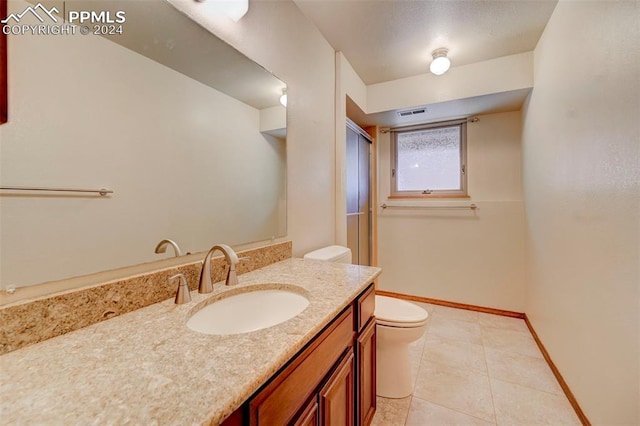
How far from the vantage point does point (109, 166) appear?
0.79 meters

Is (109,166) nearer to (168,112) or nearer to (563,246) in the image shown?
(168,112)

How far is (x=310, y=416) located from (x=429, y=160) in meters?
2.94

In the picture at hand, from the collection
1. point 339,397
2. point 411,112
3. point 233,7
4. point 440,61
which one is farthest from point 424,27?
point 339,397

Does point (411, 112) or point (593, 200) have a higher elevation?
point (411, 112)

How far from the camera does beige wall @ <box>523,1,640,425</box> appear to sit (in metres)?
0.98

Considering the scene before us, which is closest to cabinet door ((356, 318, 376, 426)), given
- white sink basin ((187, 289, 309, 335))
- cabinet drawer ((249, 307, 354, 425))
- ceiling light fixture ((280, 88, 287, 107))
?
cabinet drawer ((249, 307, 354, 425))

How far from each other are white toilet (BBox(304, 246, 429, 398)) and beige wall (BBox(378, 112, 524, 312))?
149 cm

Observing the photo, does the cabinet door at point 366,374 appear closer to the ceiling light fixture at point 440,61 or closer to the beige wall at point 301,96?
the beige wall at point 301,96

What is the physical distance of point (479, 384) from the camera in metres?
1.67

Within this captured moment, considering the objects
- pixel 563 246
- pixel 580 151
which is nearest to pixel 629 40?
pixel 580 151

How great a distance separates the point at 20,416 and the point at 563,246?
2.25 meters

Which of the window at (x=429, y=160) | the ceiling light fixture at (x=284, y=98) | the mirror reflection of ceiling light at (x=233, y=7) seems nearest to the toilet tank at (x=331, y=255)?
the ceiling light fixture at (x=284, y=98)

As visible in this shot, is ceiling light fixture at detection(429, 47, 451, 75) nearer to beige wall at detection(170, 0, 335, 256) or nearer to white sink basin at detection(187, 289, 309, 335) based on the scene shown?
beige wall at detection(170, 0, 335, 256)
